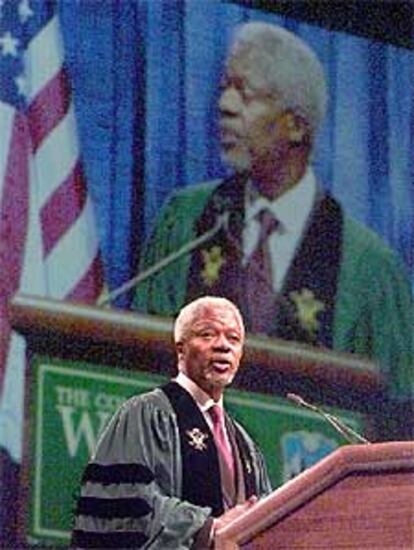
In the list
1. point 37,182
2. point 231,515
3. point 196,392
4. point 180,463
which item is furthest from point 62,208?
point 231,515

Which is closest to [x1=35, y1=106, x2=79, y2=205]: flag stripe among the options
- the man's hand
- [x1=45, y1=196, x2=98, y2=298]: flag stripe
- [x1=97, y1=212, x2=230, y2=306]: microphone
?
[x1=45, y1=196, x2=98, y2=298]: flag stripe

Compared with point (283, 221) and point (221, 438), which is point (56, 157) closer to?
point (283, 221)

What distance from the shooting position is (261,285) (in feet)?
20.2

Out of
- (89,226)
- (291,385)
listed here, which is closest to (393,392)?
(291,385)

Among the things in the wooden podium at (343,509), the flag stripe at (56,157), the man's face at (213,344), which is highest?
the flag stripe at (56,157)

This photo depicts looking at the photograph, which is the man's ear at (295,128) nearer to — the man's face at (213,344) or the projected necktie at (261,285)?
the projected necktie at (261,285)

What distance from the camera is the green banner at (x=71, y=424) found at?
542cm

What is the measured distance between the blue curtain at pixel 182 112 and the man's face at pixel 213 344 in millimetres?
1187

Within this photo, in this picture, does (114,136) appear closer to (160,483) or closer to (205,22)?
(205,22)

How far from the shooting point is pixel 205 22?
6.15 metres

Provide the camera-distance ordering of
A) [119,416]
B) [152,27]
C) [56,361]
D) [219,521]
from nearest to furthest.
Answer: [219,521] < [119,416] < [56,361] < [152,27]

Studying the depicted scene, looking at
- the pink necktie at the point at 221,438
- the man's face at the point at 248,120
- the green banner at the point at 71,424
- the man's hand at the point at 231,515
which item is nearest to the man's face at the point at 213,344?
the pink necktie at the point at 221,438

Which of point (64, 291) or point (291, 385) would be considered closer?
point (64, 291)

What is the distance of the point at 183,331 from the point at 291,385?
1.58 meters
